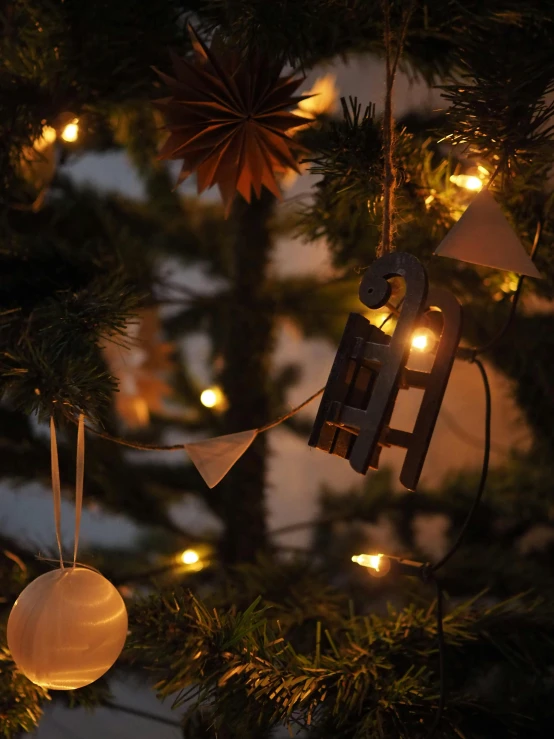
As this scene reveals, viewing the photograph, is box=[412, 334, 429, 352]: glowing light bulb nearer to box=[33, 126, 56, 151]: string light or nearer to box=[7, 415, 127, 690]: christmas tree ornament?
box=[7, 415, 127, 690]: christmas tree ornament

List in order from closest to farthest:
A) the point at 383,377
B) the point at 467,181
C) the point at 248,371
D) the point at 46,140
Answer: the point at 383,377, the point at 467,181, the point at 46,140, the point at 248,371

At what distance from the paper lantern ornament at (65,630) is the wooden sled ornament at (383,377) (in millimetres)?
146

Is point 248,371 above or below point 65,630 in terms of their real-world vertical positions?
above

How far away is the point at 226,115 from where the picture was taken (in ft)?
1.37

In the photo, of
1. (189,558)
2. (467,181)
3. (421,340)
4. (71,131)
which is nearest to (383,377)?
(421,340)

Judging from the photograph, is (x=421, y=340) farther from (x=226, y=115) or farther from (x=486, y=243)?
(x=226, y=115)

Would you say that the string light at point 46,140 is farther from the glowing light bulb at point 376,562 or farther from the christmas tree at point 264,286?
the glowing light bulb at point 376,562

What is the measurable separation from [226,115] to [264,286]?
0.30 metres

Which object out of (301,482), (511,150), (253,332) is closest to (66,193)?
(253,332)

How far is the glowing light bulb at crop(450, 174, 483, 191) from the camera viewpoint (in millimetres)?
438

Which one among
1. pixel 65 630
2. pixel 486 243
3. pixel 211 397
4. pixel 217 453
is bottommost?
pixel 65 630

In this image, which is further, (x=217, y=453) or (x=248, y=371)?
(x=248, y=371)

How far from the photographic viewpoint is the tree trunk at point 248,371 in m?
0.68

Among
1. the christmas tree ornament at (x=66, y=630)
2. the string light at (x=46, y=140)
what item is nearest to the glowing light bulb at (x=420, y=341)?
the christmas tree ornament at (x=66, y=630)
